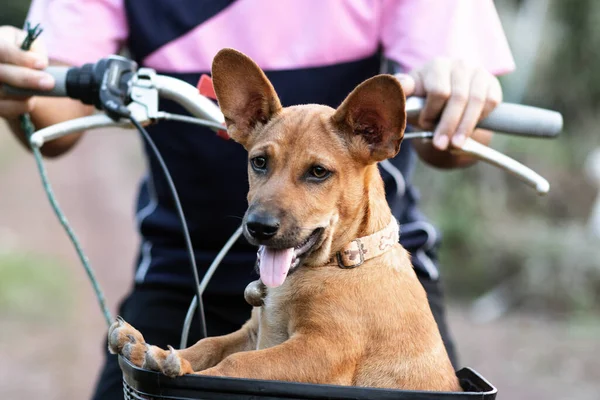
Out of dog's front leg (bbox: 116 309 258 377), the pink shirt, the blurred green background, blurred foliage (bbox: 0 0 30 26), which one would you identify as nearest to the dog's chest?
dog's front leg (bbox: 116 309 258 377)

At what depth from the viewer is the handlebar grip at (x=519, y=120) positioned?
8.22ft

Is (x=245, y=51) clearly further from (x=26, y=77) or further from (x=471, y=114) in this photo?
(x=471, y=114)

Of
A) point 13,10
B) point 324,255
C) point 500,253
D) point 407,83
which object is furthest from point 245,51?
point 13,10

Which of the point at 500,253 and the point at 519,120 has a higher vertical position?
the point at 519,120

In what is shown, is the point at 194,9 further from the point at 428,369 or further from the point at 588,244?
the point at 588,244

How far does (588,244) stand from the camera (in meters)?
7.79

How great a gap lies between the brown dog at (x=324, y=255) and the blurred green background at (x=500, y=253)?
4.31 metres

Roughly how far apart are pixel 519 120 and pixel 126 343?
1.34 metres

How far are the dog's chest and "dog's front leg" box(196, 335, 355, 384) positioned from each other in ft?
0.49

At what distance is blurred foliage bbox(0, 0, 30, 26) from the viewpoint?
1318 cm

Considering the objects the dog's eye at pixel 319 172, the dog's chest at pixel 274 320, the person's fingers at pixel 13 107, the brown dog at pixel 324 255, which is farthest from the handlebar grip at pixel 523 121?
the person's fingers at pixel 13 107

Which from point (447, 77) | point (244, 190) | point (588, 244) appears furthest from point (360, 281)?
point (588, 244)

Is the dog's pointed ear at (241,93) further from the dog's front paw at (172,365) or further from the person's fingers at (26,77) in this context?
the dog's front paw at (172,365)

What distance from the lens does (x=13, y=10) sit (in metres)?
13.3
